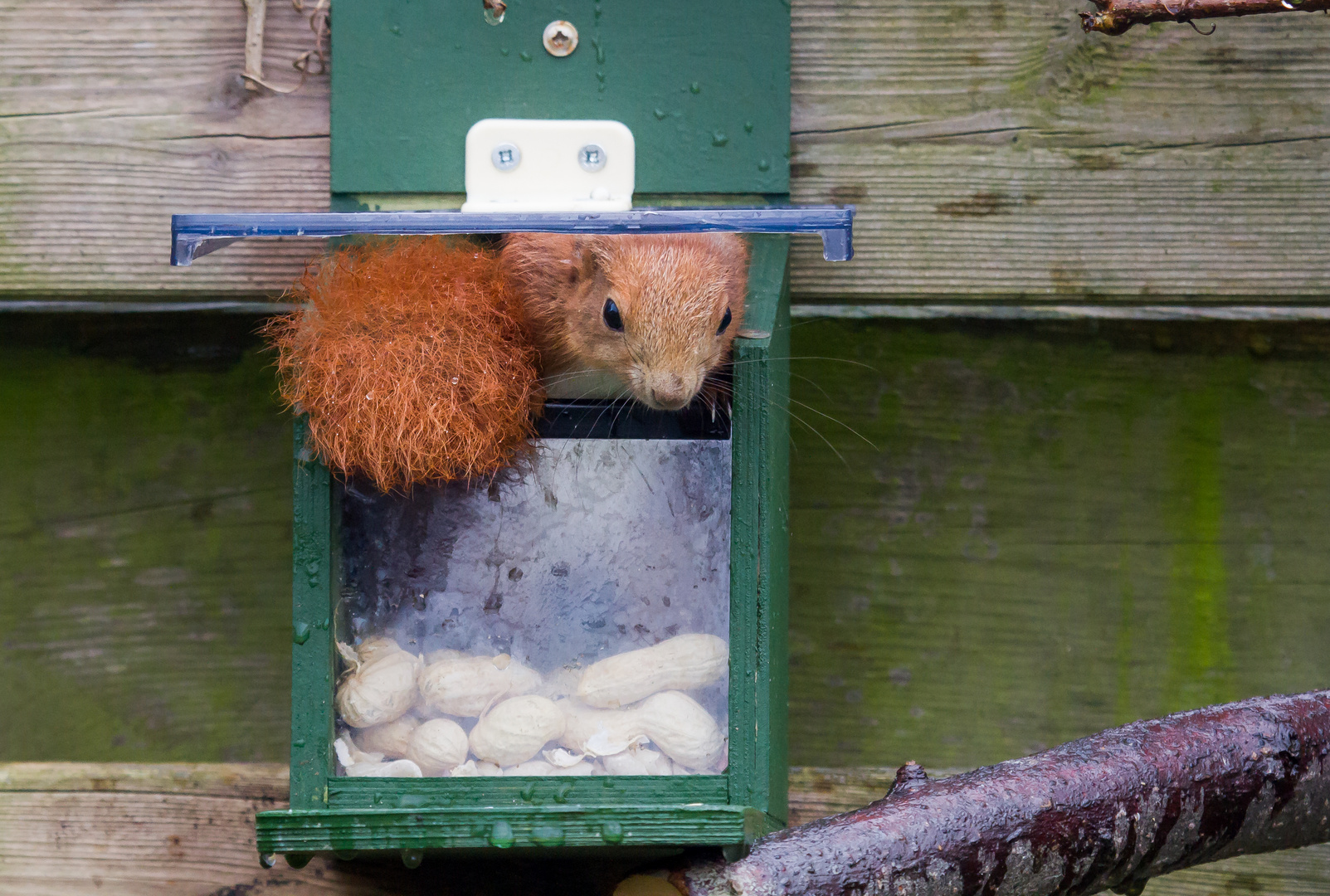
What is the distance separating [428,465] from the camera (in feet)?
3.58

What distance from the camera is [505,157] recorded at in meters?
1.29

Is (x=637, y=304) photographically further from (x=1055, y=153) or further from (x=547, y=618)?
(x=1055, y=153)

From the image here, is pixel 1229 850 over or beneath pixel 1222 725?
beneath

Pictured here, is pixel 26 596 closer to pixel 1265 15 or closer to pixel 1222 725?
pixel 1222 725

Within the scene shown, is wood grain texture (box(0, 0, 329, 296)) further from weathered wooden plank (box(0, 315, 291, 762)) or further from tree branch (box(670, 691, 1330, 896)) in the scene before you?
tree branch (box(670, 691, 1330, 896))

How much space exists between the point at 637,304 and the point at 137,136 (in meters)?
0.72

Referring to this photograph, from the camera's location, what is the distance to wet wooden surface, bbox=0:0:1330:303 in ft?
4.59

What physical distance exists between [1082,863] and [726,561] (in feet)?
1.43

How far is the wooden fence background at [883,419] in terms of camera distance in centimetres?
140

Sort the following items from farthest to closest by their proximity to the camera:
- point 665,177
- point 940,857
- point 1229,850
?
point 665,177
point 1229,850
point 940,857

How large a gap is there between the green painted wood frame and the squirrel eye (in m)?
0.13

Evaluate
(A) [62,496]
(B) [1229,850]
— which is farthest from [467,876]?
(B) [1229,850]

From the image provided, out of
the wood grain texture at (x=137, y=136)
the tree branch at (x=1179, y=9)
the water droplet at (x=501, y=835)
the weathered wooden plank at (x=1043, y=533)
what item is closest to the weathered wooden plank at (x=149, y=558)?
the wood grain texture at (x=137, y=136)

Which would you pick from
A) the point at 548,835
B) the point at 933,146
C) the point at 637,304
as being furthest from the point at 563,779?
the point at 933,146
